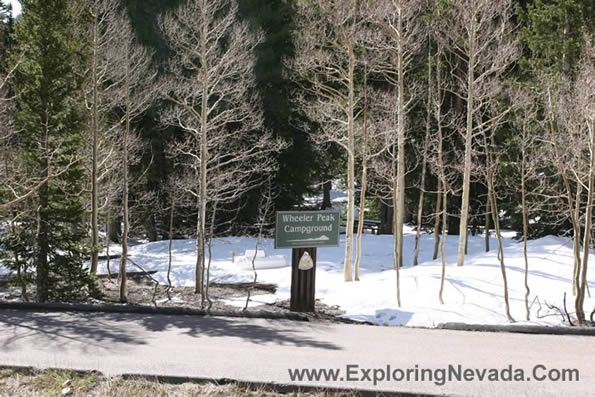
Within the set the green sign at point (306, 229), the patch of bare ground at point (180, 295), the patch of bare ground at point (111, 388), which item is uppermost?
the green sign at point (306, 229)

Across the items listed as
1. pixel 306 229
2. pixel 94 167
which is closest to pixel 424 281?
pixel 306 229

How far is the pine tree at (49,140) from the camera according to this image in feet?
39.0

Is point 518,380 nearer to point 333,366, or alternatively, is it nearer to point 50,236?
point 333,366

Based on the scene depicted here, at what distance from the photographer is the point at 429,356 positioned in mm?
6457

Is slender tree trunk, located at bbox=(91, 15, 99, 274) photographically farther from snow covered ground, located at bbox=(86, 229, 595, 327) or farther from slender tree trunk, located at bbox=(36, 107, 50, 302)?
snow covered ground, located at bbox=(86, 229, 595, 327)

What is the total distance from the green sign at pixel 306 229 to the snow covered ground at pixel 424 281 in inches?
111

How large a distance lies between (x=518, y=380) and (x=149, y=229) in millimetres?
22687

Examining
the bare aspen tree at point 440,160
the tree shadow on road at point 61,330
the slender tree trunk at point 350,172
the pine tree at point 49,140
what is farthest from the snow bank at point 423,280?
the tree shadow on road at point 61,330

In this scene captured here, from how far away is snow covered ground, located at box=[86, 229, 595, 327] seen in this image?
12.5m

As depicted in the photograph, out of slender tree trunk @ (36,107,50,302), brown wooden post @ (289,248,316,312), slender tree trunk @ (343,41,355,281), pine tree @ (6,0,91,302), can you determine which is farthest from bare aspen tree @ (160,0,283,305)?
slender tree trunk @ (36,107,50,302)

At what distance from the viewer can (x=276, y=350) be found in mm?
6625

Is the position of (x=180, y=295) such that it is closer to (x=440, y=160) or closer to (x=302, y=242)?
(x=302, y=242)

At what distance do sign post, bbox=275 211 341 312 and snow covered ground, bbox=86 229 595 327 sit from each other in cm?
264

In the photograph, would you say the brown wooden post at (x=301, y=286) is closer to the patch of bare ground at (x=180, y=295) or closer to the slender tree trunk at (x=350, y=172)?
the patch of bare ground at (x=180, y=295)
